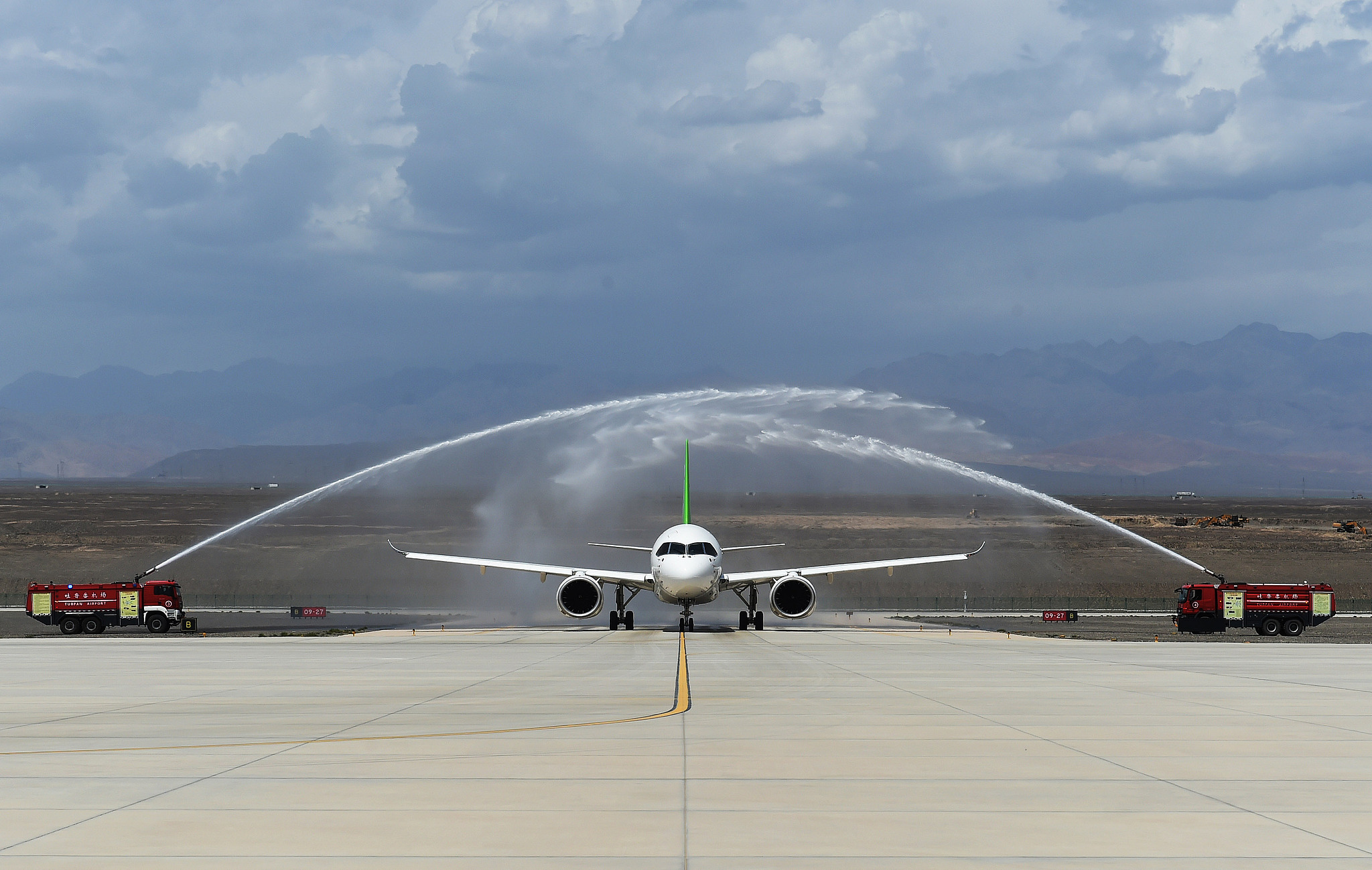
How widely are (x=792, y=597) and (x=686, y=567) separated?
6.48 meters

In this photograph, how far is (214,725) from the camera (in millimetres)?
20844

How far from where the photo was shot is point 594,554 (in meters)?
105

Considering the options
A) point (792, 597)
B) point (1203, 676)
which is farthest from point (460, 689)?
point (792, 597)

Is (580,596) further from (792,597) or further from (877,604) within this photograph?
(877,604)

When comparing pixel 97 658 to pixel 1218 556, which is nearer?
pixel 97 658

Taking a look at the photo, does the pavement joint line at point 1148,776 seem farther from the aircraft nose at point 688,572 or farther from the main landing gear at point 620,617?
the main landing gear at point 620,617

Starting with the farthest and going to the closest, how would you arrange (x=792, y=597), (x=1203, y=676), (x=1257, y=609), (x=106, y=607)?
(x=1257, y=609), (x=106, y=607), (x=792, y=597), (x=1203, y=676)

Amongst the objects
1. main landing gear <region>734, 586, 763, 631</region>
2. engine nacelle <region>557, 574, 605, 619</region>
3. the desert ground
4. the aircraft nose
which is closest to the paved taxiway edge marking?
the aircraft nose

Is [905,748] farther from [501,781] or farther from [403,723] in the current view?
[403,723]

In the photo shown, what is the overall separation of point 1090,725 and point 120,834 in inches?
586

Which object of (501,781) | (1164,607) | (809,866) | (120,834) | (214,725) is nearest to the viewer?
(809,866)

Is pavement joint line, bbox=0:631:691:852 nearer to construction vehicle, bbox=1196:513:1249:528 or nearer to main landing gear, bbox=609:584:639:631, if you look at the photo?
main landing gear, bbox=609:584:639:631

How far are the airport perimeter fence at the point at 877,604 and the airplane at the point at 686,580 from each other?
2247 centimetres

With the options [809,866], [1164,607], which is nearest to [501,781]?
[809,866]
